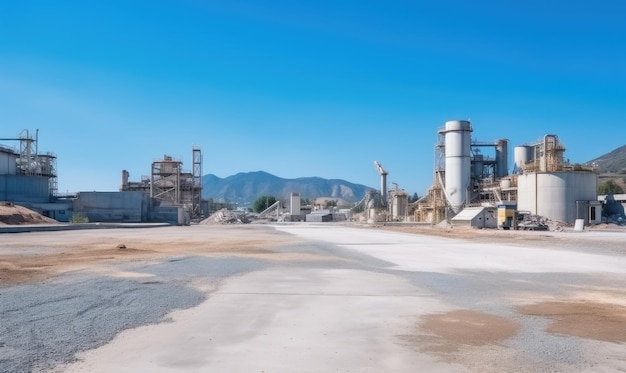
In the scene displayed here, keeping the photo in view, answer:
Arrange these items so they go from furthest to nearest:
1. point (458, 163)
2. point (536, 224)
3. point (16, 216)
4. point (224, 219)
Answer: point (224, 219)
point (458, 163)
point (536, 224)
point (16, 216)

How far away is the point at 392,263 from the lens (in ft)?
70.3

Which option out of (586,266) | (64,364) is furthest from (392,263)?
(64,364)

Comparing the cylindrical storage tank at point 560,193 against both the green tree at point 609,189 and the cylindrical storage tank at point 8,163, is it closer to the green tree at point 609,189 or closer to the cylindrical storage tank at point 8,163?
the green tree at point 609,189

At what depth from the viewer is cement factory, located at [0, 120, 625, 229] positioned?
60.8 m

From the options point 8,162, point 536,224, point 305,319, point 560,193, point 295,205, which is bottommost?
point 305,319

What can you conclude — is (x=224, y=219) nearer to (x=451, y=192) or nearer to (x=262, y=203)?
(x=451, y=192)

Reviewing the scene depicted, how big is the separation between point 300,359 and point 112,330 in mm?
3232

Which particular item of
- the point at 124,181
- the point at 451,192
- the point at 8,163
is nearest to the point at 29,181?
the point at 8,163

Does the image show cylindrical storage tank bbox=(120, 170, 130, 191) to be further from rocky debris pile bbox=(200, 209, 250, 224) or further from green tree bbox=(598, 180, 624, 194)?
green tree bbox=(598, 180, 624, 194)

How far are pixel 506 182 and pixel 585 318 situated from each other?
65017mm

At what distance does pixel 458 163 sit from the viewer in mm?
79250

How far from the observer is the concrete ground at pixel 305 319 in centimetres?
681

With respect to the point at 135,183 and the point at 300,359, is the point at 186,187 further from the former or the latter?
the point at 300,359

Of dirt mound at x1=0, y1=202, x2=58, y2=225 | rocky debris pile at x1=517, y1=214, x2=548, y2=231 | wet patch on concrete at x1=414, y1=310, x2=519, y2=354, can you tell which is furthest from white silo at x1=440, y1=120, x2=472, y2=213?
wet patch on concrete at x1=414, y1=310, x2=519, y2=354
